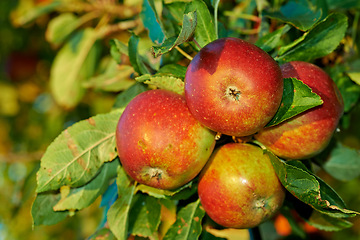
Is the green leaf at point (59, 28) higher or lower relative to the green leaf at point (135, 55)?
lower

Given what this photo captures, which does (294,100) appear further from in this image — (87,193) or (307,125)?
(87,193)

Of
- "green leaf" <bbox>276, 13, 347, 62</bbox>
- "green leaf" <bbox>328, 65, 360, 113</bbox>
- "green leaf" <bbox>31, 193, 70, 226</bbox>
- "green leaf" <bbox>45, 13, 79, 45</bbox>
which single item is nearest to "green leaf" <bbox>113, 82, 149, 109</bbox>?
"green leaf" <bbox>31, 193, 70, 226</bbox>

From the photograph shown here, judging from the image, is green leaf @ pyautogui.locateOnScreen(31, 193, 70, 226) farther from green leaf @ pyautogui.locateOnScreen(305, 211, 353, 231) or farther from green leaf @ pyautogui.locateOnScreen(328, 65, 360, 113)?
green leaf @ pyautogui.locateOnScreen(328, 65, 360, 113)

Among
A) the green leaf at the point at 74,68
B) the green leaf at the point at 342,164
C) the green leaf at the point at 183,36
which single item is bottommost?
the green leaf at the point at 74,68

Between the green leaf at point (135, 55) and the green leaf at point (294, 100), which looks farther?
the green leaf at point (135, 55)

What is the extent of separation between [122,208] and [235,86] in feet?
1.49

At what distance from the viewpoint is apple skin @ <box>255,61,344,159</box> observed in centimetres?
89

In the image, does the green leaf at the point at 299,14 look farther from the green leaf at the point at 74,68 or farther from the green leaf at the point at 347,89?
the green leaf at the point at 74,68

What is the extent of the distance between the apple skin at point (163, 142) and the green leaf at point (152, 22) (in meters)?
0.22

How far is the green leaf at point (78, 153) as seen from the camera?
95 cm

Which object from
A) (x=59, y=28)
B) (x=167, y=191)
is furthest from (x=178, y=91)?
(x=59, y=28)

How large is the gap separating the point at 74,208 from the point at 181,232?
0.99ft

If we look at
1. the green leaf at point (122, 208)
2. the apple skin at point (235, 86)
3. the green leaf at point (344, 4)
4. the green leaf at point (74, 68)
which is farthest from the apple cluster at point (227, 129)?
the green leaf at point (74, 68)

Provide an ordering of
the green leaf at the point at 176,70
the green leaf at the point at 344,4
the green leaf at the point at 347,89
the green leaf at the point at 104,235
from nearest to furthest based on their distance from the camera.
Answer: the green leaf at the point at 176,70
the green leaf at the point at 104,235
the green leaf at the point at 347,89
the green leaf at the point at 344,4
